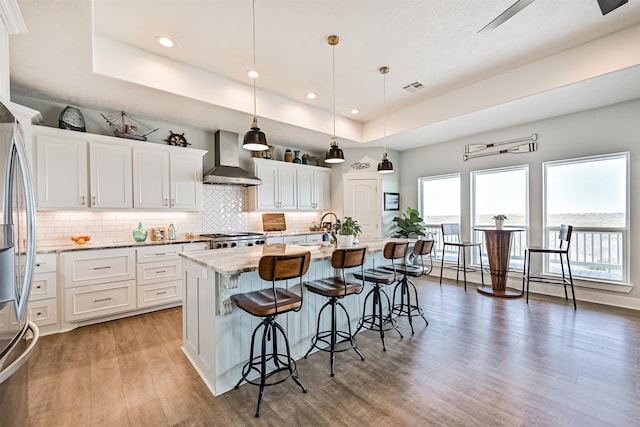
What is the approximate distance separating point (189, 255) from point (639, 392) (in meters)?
3.76

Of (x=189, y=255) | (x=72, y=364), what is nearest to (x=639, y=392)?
(x=189, y=255)

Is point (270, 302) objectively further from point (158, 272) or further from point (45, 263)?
point (45, 263)

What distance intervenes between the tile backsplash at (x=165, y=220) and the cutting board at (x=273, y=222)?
0.40 feet

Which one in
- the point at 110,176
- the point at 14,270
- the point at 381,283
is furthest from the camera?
the point at 110,176

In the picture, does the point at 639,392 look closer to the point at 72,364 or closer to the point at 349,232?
the point at 349,232

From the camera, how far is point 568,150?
14.4 ft

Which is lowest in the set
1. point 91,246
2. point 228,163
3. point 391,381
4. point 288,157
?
point 391,381

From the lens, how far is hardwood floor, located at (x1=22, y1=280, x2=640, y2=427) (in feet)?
6.07

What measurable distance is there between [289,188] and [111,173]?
2.98 m

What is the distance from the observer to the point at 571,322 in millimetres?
3369

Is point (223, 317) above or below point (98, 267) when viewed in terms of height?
below

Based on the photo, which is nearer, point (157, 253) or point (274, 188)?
point (157, 253)

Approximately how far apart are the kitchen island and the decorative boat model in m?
2.50

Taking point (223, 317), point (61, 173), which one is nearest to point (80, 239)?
point (61, 173)
